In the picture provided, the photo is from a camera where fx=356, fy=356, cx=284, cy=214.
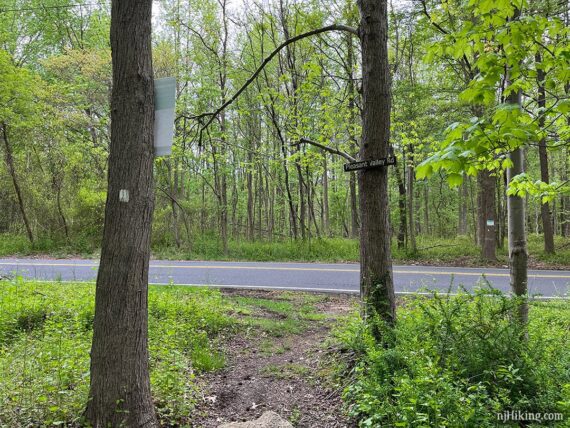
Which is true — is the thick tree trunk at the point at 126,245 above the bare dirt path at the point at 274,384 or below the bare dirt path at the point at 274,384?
above

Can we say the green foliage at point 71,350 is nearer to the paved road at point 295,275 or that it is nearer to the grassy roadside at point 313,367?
the grassy roadside at point 313,367

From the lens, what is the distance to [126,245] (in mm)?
2768

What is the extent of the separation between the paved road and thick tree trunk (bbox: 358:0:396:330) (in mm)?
4483

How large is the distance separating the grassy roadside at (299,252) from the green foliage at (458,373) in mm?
9968

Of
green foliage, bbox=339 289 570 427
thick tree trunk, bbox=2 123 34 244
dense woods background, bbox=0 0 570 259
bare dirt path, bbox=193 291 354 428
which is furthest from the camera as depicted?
thick tree trunk, bbox=2 123 34 244

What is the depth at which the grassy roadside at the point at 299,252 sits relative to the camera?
1315cm

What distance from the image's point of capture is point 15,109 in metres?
14.9

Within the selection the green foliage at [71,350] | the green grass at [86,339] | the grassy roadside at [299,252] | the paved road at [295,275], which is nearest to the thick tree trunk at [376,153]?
the green grass at [86,339]

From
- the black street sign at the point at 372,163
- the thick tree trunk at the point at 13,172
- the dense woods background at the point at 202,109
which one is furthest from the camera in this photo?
the thick tree trunk at the point at 13,172

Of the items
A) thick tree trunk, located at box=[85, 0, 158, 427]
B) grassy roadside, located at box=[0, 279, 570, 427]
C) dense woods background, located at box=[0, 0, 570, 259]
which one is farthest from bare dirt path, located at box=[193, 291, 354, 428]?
dense woods background, located at box=[0, 0, 570, 259]

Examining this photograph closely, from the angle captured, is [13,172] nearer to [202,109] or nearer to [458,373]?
[202,109]

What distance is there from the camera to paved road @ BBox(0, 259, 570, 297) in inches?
348

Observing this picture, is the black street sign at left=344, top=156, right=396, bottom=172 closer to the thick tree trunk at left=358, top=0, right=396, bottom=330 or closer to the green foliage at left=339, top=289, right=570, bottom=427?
the thick tree trunk at left=358, top=0, right=396, bottom=330

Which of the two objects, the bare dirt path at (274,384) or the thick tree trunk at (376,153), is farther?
the thick tree trunk at (376,153)
